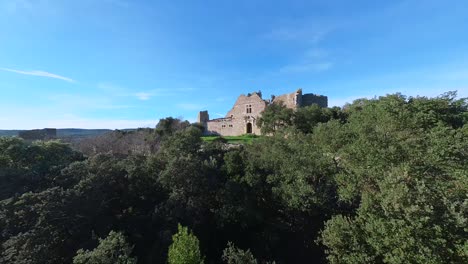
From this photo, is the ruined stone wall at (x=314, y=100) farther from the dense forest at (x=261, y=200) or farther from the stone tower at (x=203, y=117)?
the dense forest at (x=261, y=200)

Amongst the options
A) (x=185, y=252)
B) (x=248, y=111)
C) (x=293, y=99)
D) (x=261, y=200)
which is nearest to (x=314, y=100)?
(x=293, y=99)

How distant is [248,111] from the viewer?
47625 mm

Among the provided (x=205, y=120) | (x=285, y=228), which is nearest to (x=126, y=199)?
(x=285, y=228)

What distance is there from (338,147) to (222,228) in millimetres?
8950

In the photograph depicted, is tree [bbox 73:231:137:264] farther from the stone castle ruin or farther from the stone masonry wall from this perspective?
the stone castle ruin

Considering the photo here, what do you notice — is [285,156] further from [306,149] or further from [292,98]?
[292,98]

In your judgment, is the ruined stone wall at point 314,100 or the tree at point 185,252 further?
the ruined stone wall at point 314,100

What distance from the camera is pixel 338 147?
701 inches

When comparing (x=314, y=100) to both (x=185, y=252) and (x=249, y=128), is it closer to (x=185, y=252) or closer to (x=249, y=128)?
(x=249, y=128)

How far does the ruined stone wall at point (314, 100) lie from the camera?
140 feet

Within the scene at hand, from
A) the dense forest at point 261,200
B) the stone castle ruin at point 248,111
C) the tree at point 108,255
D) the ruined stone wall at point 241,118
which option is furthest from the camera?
the ruined stone wall at point 241,118

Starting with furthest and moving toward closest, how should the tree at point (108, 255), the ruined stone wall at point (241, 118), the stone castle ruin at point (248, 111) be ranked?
1. the ruined stone wall at point (241, 118)
2. the stone castle ruin at point (248, 111)
3. the tree at point (108, 255)

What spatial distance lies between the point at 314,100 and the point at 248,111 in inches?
439

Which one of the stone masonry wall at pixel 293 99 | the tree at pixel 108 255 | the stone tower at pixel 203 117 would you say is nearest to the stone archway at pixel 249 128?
the stone masonry wall at pixel 293 99
